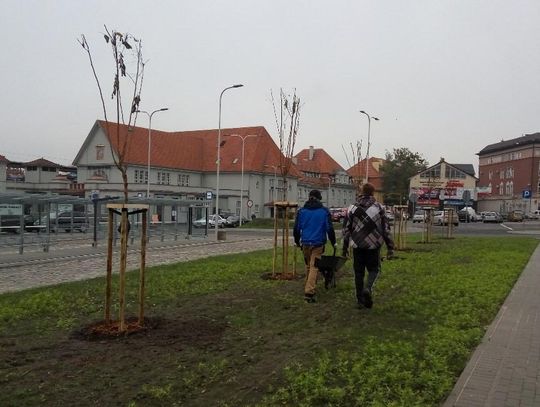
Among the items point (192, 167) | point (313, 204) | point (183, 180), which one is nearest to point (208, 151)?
point (192, 167)

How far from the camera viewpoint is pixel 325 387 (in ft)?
15.5

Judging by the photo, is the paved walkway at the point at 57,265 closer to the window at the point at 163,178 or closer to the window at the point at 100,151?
the window at the point at 100,151

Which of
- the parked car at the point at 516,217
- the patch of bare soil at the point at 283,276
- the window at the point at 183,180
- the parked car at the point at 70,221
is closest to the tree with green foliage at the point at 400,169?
the parked car at the point at 516,217

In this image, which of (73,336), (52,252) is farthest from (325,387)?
(52,252)

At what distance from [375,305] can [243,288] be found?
9.42 ft

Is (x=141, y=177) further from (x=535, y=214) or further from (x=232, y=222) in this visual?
(x=535, y=214)

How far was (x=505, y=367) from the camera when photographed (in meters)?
5.49

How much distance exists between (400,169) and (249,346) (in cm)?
10666

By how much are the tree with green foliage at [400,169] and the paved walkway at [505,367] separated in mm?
101315

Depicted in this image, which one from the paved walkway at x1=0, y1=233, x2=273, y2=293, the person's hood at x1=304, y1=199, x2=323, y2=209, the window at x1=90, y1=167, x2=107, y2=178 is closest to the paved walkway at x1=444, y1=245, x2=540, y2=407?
the person's hood at x1=304, y1=199, x2=323, y2=209

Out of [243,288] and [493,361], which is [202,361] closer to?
[493,361]

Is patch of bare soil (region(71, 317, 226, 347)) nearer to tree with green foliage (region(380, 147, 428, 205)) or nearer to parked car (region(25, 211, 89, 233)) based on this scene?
parked car (region(25, 211, 89, 233))

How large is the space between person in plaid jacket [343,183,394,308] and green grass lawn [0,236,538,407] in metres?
0.40

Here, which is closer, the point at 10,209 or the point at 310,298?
the point at 310,298
